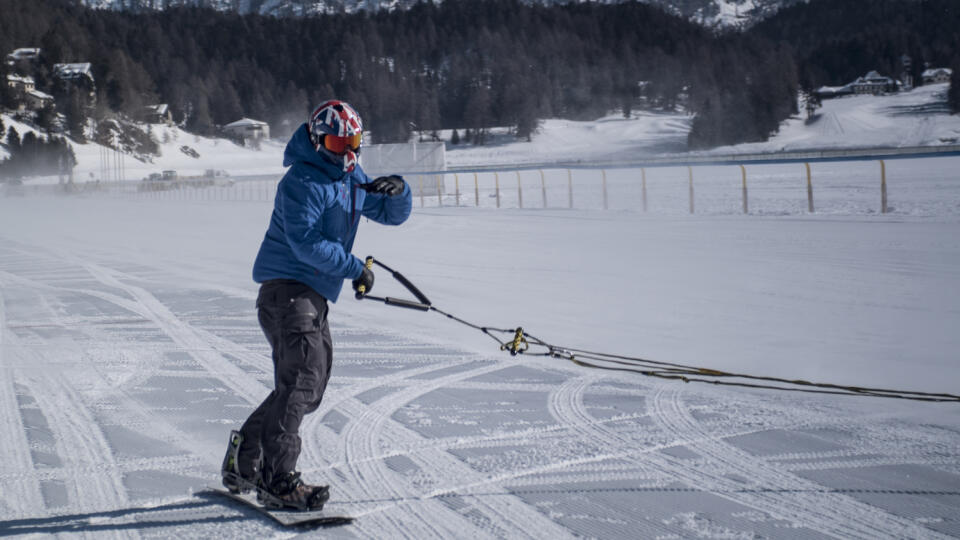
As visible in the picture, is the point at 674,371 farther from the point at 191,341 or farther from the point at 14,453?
the point at 191,341

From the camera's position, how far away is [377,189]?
419 centimetres

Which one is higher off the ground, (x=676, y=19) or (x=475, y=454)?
(x=676, y=19)

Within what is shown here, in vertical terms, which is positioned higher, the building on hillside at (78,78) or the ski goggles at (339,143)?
the building on hillside at (78,78)

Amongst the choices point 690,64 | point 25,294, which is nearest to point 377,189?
point 25,294

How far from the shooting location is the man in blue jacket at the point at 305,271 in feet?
12.5

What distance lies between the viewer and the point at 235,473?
4336 mm

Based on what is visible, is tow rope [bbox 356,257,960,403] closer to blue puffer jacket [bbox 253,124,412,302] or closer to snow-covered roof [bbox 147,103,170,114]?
blue puffer jacket [bbox 253,124,412,302]

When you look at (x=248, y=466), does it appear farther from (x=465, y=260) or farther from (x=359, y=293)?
(x=465, y=260)

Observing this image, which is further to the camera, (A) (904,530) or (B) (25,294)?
(B) (25,294)

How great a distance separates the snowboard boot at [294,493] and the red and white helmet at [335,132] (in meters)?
1.47

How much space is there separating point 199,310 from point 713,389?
6799 millimetres

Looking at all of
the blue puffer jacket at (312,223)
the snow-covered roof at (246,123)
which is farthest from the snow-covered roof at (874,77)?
the blue puffer jacket at (312,223)

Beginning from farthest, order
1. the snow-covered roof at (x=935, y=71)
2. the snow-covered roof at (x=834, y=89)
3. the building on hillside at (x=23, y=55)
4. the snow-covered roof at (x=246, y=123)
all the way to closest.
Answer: the building on hillside at (x=23, y=55) → the snow-covered roof at (x=246, y=123) → the snow-covered roof at (x=834, y=89) → the snow-covered roof at (x=935, y=71)

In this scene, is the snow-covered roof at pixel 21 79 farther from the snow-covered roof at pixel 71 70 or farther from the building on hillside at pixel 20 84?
the snow-covered roof at pixel 71 70
